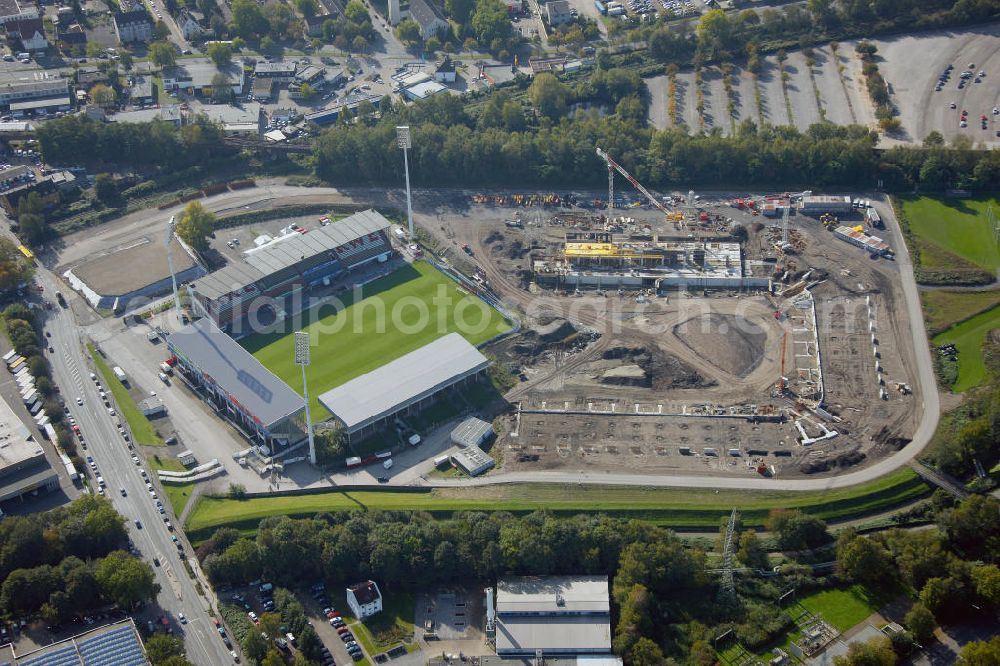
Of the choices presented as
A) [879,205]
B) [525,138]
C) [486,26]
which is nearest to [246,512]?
[525,138]

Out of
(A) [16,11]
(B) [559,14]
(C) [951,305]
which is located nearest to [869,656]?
(C) [951,305]

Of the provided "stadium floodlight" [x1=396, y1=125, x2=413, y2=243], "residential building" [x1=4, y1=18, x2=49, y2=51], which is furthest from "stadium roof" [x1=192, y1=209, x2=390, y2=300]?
"residential building" [x1=4, y1=18, x2=49, y2=51]

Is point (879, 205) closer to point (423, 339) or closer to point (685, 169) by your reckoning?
point (685, 169)

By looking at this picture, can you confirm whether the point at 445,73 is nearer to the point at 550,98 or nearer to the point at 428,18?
the point at 428,18

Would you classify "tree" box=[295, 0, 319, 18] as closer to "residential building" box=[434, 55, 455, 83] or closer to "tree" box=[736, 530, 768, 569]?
"residential building" box=[434, 55, 455, 83]

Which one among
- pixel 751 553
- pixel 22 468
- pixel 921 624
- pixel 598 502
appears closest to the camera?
pixel 921 624

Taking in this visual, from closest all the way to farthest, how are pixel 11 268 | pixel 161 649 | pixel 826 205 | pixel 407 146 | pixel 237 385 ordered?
pixel 161 649 → pixel 237 385 → pixel 11 268 → pixel 407 146 → pixel 826 205
